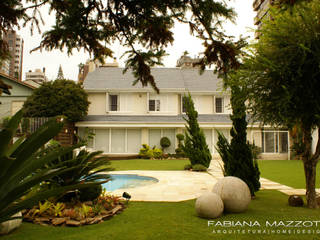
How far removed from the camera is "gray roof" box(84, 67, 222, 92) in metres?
25.9

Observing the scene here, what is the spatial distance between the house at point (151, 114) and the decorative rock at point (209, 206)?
17570 mm

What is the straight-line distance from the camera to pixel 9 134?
1480mm

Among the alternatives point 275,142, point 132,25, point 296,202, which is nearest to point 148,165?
point 296,202

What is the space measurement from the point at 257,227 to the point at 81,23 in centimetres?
479

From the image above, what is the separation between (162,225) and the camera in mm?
5000

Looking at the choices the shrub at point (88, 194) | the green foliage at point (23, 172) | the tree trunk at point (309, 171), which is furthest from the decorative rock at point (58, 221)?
the tree trunk at point (309, 171)

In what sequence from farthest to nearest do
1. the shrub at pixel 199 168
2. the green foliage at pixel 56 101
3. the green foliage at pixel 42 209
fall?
1. the green foliage at pixel 56 101
2. the shrub at pixel 199 168
3. the green foliage at pixel 42 209

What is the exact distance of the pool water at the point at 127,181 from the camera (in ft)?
37.6

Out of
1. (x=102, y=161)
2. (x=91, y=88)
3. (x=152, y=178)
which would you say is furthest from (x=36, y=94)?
(x=102, y=161)

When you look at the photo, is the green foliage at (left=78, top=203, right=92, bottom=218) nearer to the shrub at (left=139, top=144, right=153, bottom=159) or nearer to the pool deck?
the pool deck

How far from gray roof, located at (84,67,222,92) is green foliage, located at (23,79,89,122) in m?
3.29

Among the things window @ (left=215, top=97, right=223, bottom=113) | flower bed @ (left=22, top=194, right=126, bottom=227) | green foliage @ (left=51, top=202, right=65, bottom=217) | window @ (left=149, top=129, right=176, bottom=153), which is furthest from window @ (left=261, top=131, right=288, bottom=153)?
green foliage @ (left=51, top=202, right=65, bottom=217)

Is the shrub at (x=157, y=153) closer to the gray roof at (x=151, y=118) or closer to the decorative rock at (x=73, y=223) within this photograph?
the gray roof at (x=151, y=118)

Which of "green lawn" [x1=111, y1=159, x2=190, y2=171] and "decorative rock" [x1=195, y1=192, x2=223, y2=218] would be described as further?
"green lawn" [x1=111, y1=159, x2=190, y2=171]
